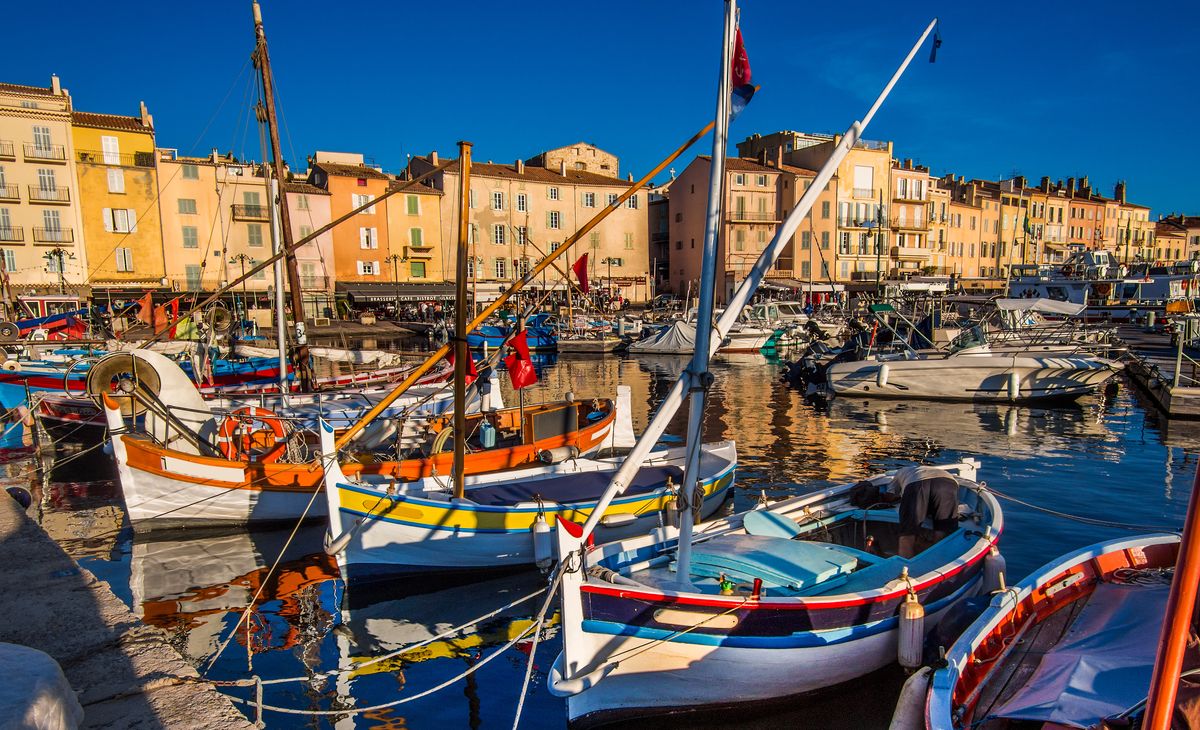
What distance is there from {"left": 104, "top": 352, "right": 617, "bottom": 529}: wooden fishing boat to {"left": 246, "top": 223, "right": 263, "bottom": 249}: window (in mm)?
46879

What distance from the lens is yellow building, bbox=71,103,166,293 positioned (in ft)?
173

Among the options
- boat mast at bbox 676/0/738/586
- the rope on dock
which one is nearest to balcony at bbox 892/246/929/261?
the rope on dock

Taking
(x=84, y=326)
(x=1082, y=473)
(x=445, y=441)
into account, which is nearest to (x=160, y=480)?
(x=445, y=441)

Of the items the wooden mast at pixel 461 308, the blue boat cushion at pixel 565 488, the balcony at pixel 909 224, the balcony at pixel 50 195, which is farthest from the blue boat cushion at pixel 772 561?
the balcony at pixel 909 224

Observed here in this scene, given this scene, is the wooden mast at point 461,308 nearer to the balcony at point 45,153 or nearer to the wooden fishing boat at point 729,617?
the wooden fishing boat at point 729,617

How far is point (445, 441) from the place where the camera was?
597 inches

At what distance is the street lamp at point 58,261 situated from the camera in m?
47.6

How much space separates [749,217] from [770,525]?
2460 inches

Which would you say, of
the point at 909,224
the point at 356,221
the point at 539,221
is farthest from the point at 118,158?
the point at 909,224

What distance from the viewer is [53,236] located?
5134cm

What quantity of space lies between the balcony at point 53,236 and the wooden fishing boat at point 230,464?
4656 centimetres

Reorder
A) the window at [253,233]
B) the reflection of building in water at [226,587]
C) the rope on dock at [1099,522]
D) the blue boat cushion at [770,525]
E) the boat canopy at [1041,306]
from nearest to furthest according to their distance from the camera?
the blue boat cushion at [770,525] → the reflection of building in water at [226,587] → the rope on dock at [1099,522] → the boat canopy at [1041,306] → the window at [253,233]

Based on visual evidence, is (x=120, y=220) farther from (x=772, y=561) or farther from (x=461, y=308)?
(x=772, y=561)

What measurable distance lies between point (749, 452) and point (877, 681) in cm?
1245
